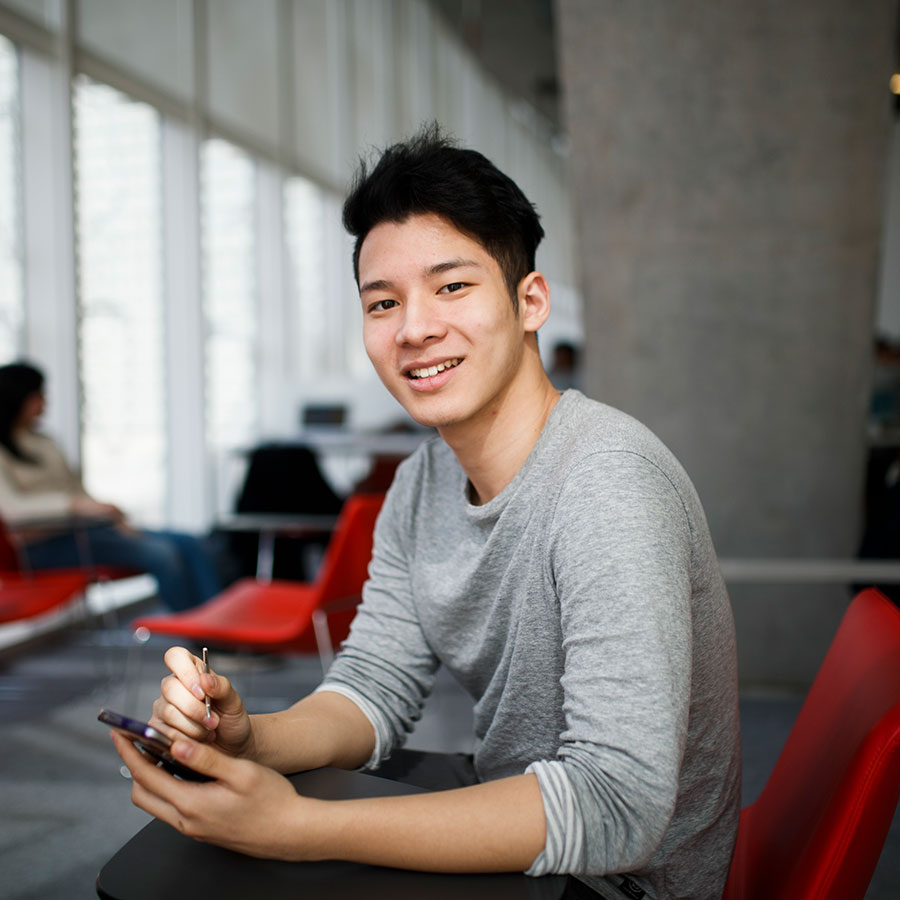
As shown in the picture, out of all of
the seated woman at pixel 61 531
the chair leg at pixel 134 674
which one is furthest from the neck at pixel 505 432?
the seated woman at pixel 61 531

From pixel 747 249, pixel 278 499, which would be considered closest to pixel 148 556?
pixel 278 499

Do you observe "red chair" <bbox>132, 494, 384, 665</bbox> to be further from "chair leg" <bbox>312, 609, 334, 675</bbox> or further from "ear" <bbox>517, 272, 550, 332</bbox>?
"ear" <bbox>517, 272, 550, 332</bbox>

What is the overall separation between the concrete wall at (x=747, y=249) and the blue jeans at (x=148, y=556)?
1921 millimetres

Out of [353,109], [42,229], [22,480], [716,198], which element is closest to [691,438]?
[716,198]

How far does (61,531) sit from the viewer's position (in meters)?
3.56

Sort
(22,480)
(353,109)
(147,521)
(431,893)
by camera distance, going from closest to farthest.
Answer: (431,893) < (22,480) < (147,521) < (353,109)

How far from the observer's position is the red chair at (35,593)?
9.63 ft

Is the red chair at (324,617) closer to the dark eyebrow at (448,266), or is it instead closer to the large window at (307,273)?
the dark eyebrow at (448,266)

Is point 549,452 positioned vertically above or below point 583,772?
above

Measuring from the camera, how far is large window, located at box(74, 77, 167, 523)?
4.88 meters

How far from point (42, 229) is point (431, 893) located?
4.59 metres

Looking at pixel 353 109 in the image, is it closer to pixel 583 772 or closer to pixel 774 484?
pixel 774 484

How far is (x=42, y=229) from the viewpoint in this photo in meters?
4.48

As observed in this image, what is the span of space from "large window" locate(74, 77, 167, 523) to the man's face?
4.22 meters
